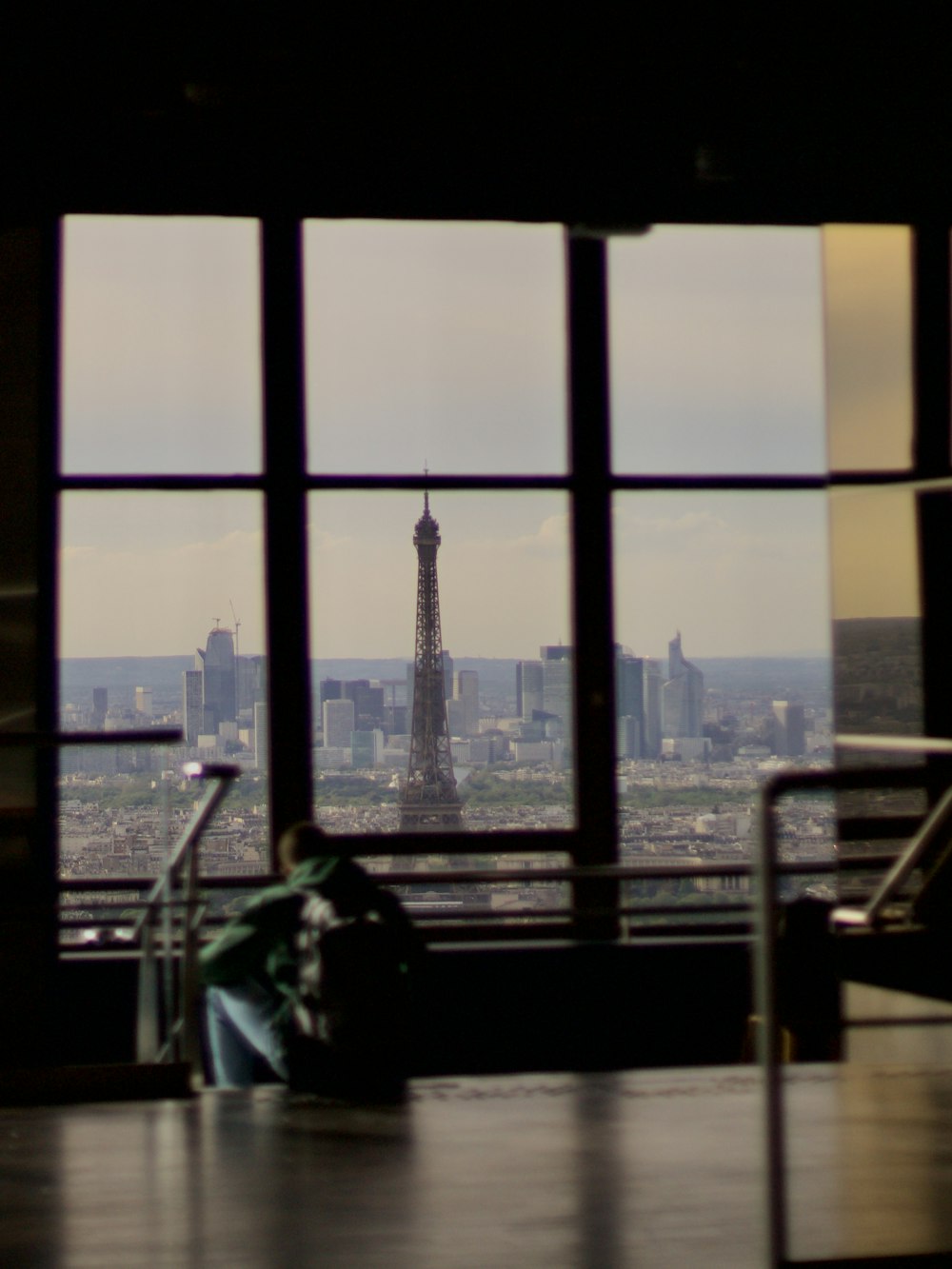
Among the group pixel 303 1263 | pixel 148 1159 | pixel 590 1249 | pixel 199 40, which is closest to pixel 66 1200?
pixel 148 1159

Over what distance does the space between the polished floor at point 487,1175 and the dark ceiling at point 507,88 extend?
9.78ft

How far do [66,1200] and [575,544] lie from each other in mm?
4369

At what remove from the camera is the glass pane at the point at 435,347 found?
7.12 meters

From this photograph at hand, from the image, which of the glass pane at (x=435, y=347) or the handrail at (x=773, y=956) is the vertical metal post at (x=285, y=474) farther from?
the handrail at (x=773, y=956)

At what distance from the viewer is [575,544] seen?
7246 millimetres

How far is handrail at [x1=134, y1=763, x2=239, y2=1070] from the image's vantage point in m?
4.52

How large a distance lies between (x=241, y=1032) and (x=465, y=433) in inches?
123

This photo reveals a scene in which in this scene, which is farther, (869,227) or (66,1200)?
(869,227)

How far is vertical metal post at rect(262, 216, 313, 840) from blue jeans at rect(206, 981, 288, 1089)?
1990mm

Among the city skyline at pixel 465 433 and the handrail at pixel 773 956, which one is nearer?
the handrail at pixel 773 956

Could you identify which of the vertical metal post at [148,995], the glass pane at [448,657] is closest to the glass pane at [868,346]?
the glass pane at [448,657]

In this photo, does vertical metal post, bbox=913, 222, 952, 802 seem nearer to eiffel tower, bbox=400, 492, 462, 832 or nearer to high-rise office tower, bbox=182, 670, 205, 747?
eiffel tower, bbox=400, 492, 462, 832

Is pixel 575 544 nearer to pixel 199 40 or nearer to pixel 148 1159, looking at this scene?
pixel 199 40

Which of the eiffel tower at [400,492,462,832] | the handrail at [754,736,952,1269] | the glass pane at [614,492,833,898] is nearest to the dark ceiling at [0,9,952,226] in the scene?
the glass pane at [614,492,833,898]
